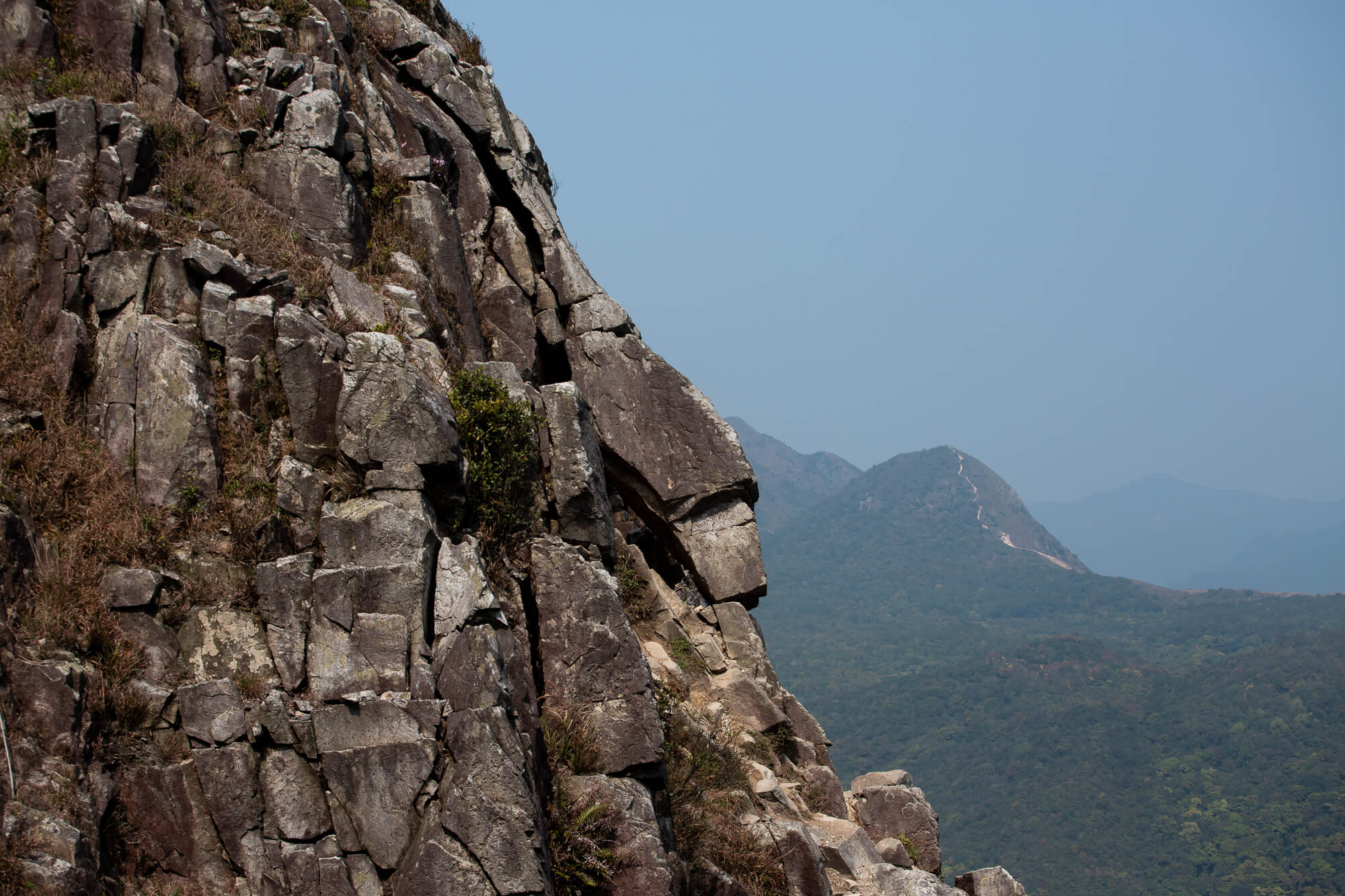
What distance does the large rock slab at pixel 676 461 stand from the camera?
2114 centimetres

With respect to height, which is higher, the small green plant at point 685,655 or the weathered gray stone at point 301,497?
the weathered gray stone at point 301,497

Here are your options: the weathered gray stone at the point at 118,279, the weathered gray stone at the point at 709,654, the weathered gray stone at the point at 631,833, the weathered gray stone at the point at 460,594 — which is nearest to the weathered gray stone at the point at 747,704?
the weathered gray stone at the point at 709,654

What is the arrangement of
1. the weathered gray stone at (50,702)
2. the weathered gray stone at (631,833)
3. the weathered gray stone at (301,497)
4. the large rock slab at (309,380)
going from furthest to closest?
the large rock slab at (309,380)
the weathered gray stone at (301,497)
the weathered gray stone at (631,833)
the weathered gray stone at (50,702)

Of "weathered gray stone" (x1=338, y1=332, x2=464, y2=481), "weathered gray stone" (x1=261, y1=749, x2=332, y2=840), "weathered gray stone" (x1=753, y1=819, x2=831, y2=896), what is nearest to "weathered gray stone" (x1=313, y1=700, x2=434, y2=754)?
"weathered gray stone" (x1=261, y1=749, x2=332, y2=840)

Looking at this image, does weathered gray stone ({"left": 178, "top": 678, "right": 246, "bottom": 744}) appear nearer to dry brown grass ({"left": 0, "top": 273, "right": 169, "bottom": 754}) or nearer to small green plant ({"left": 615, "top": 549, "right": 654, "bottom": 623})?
dry brown grass ({"left": 0, "top": 273, "right": 169, "bottom": 754})

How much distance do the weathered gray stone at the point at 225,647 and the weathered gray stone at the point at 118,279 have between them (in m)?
4.81

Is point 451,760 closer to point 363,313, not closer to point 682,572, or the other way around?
point 363,313

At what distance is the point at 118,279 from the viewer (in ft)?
44.8

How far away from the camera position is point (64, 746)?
10484 mm

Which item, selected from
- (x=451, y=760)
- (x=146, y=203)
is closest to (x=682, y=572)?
(x=451, y=760)

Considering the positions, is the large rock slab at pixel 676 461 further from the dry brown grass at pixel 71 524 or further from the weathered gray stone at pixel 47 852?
the weathered gray stone at pixel 47 852

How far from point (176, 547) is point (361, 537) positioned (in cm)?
240

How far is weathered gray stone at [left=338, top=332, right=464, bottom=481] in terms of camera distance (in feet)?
42.1

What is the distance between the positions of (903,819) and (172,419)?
682 inches
